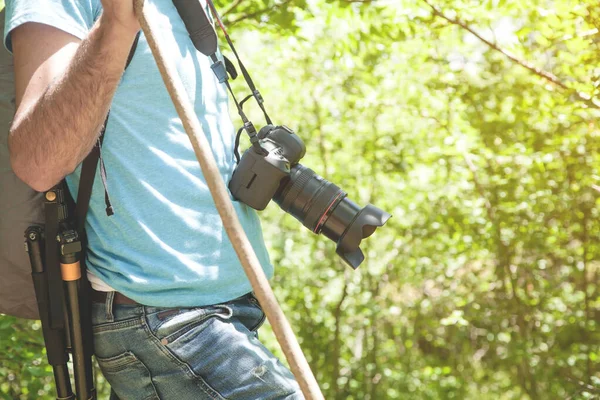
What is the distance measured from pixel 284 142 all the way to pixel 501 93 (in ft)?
10.8

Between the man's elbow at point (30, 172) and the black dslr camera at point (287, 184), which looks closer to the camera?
the man's elbow at point (30, 172)

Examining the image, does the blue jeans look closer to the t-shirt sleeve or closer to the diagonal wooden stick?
the diagonal wooden stick

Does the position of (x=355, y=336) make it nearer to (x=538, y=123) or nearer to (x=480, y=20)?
(x=538, y=123)

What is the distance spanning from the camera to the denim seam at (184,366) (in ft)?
4.18

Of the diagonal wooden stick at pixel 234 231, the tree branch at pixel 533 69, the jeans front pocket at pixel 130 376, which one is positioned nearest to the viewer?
the diagonal wooden stick at pixel 234 231

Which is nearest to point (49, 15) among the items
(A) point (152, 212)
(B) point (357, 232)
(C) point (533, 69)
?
(A) point (152, 212)

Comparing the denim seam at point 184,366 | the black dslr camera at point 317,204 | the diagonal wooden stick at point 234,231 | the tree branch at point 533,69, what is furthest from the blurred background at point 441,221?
the diagonal wooden stick at point 234,231

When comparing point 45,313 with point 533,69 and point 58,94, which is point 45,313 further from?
point 533,69

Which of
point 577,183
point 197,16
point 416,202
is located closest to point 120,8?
point 197,16

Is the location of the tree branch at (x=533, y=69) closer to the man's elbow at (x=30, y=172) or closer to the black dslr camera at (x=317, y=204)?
the black dslr camera at (x=317, y=204)

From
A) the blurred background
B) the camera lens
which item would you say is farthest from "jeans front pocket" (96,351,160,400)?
the blurred background

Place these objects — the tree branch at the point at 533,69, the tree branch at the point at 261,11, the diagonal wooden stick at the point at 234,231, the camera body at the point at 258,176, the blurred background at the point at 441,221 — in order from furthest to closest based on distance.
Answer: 1. the blurred background at the point at 441,221
2. the tree branch at the point at 261,11
3. the tree branch at the point at 533,69
4. the camera body at the point at 258,176
5. the diagonal wooden stick at the point at 234,231

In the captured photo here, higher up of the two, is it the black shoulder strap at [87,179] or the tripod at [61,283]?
the black shoulder strap at [87,179]

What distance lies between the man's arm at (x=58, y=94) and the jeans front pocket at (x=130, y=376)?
1.22 feet
